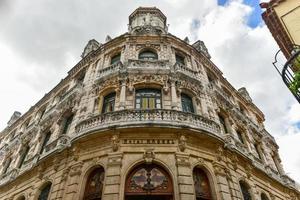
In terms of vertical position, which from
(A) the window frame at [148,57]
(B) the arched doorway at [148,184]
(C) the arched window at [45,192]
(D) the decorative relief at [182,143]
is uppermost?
(A) the window frame at [148,57]

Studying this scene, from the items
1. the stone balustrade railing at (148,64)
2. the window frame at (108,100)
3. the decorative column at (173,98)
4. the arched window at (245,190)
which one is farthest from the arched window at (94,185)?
the arched window at (245,190)

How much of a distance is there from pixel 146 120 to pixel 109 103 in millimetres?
4071

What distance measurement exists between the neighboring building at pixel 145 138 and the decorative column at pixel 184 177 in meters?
0.05

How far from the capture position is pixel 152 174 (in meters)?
11.9

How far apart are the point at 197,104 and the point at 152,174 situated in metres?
6.39

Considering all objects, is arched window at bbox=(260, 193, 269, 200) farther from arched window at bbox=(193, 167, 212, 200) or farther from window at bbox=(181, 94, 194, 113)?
window at bbox=(181, 94, 194, 113)

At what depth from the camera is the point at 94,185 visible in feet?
40.0

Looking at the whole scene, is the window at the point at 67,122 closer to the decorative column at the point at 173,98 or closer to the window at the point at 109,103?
the window at the point at 109,103

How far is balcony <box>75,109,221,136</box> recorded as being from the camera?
12.8 meters

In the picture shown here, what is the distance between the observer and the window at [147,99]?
14994 mm

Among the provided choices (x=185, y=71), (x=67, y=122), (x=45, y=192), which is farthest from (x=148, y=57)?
(x=45, y=192)

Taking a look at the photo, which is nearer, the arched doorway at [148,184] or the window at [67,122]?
the arched doorway at [148,184]

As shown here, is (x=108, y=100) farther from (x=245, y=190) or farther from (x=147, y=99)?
(x=245, y=190)

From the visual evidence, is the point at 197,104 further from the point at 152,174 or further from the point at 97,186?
the point at 97,186
